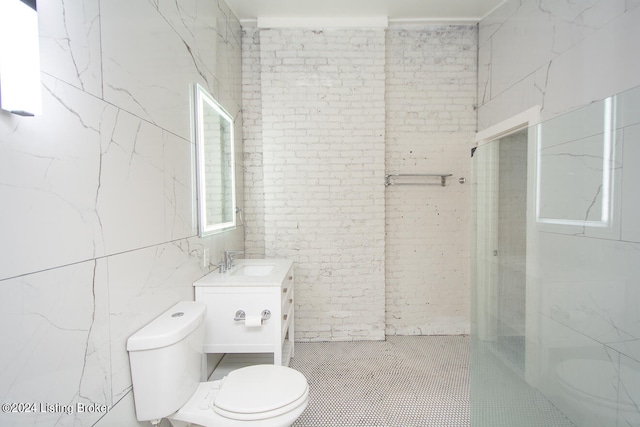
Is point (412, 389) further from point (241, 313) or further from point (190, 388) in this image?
point (190, 388)

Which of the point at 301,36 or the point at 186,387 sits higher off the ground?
the point at 301,36

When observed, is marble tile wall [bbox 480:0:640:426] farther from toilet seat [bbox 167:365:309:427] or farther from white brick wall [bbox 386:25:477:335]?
toilet seat [bbox 167:365:309:427]

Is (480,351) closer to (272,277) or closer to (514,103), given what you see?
(272,277)

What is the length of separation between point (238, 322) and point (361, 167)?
179 centimetres

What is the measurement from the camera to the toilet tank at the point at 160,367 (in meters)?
1.15

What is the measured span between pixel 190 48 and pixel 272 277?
1519mm

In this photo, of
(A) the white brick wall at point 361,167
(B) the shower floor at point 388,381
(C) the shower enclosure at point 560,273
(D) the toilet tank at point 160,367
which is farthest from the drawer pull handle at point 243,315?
(C) the shower enclosure at point 560,273

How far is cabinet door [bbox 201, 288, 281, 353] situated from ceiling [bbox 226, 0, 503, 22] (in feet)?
8.13

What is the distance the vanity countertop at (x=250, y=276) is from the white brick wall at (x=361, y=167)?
460mm

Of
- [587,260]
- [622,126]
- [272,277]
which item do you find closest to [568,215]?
[587,260]

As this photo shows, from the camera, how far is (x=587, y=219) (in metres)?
1.37

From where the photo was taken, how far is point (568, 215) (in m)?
1.51

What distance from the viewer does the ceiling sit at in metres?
2.56

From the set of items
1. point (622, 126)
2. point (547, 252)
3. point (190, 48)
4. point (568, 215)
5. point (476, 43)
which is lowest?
point (547, 252)
